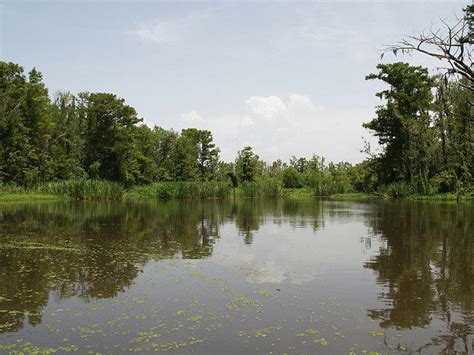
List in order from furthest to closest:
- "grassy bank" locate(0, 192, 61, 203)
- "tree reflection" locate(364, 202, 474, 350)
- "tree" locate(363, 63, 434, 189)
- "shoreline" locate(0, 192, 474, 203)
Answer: "tree" locate(363, 63, 434, 189), "shoreline" locate(0, 192, 474, 203), "grassy bank" locate(0, 192, 61, 203), "tree reflection" locate(364, 202, 474, 350)

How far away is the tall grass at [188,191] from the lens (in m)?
49.3

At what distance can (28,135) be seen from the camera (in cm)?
4597

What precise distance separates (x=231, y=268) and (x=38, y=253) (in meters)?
5.31

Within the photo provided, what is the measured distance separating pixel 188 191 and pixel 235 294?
4123cm

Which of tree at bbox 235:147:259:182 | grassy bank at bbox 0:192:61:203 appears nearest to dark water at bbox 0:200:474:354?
grassy bank at bbox 0:192:61:203

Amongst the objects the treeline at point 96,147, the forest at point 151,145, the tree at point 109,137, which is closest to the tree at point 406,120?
the forest at point 151,145

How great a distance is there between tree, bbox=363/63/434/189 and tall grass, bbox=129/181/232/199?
63.6 ft

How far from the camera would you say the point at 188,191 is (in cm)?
4916

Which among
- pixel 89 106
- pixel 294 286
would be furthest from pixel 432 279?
pixel 89 106

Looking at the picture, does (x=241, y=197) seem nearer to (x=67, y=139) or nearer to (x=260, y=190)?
(x=260, y=190)

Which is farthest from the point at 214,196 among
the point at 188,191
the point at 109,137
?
the point at 109,137

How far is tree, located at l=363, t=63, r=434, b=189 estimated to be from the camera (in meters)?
48.2

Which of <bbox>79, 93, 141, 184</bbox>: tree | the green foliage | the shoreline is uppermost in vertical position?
<bbox>79, 93, 141, 184</bbox>: tree

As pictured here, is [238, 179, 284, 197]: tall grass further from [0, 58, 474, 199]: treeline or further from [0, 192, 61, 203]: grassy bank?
[0, 192, 61, 203]: grassy bank
